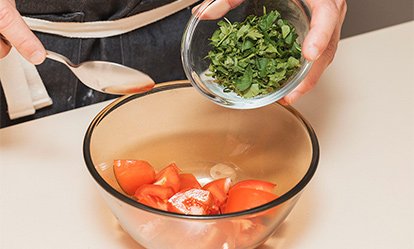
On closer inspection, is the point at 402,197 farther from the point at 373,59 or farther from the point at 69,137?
the point at 69,137

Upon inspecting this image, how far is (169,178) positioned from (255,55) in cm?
20

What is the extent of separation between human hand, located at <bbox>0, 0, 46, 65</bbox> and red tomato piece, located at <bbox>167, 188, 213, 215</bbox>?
270 millimetres

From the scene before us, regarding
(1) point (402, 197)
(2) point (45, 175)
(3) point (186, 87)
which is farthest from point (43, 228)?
(1) point (402, 197)

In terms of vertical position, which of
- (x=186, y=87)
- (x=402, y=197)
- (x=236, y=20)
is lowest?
(x=402, y=197)

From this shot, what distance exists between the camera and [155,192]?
0.90 m

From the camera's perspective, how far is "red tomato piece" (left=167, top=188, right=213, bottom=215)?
0.86m

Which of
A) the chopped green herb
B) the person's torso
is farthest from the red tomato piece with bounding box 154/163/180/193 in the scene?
the person's torso

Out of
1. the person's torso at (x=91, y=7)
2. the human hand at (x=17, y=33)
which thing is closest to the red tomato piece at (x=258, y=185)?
the human hand at (x=17, y=33)

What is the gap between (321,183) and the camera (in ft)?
3.43

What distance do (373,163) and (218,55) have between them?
30 centimetres

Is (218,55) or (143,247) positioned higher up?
(218,55)

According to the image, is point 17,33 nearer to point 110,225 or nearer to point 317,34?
point 110,225

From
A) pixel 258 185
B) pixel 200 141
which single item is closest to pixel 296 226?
pixel 258 185

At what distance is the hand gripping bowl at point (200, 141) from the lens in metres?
0.91
